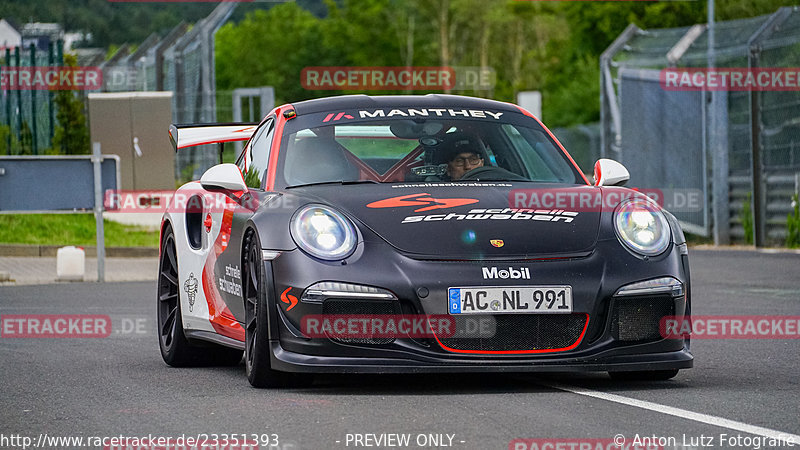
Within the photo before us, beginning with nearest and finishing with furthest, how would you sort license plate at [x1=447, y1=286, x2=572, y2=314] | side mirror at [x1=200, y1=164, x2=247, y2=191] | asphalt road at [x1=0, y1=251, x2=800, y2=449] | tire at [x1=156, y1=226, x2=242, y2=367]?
asphalt road at [x1=0, y1=251, x2=800, y2=449]
license plate at [x1=447, y1=286, x2=572, y2=314]
side mirror at [x1=200, y1=164, x2=247, y2=191]
tire at [x1=156, y1=226, x2=242, y2=367]

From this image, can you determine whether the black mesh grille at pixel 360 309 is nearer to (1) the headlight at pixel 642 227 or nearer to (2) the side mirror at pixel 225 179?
(1) the headlight at pixel 642 227

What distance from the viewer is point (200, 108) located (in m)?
28.3

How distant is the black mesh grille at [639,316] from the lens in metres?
6.46

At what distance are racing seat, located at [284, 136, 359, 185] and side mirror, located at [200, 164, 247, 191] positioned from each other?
23 cm

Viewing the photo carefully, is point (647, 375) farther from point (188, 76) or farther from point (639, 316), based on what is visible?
point (188, 76)

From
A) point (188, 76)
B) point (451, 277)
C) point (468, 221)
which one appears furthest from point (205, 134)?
point (188, 76)

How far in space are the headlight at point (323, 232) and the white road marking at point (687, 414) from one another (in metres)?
1.12

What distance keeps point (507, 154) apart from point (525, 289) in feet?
5.57

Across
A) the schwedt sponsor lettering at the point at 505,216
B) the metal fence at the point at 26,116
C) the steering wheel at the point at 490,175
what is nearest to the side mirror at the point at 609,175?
the steering wheel at the point at 490,175

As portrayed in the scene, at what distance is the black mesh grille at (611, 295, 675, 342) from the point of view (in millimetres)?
6465

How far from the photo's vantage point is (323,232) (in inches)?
256

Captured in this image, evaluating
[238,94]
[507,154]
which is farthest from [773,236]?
[507,154]

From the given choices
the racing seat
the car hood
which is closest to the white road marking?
the car hood

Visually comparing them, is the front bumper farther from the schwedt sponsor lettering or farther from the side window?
the side window
